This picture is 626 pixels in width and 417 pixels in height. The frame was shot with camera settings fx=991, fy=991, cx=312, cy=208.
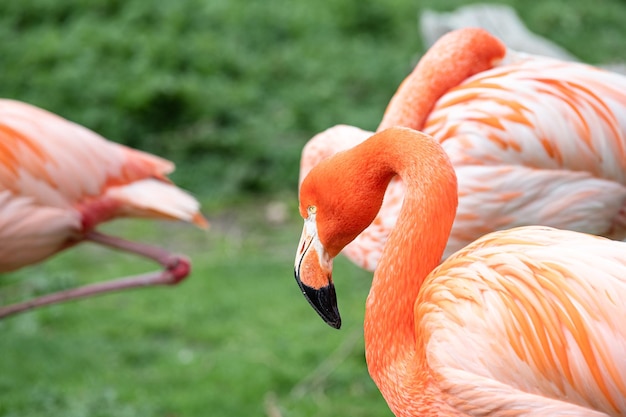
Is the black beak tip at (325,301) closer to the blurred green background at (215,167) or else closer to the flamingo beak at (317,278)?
the flamingo beak at (317,278)

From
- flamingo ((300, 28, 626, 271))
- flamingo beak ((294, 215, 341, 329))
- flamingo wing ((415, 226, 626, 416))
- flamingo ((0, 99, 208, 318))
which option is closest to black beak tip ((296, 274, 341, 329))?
flamingo beak ((294, 215, 341, 329))

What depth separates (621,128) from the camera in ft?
11.0

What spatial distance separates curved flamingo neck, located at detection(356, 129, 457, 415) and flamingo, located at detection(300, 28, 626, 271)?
0.66 metres

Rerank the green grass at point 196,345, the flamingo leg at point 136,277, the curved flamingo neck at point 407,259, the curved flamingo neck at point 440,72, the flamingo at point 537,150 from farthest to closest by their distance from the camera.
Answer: the green grass at point 196,345 → the flamingo leg at point 136,277 → the curved flamingo neck at point 440,72 → the flamingo at point 537,150 → the curved flamingo neck at point 407,259

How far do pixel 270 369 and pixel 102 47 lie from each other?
3.66m

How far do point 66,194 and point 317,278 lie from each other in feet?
6.04

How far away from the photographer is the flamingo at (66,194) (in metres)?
4.14

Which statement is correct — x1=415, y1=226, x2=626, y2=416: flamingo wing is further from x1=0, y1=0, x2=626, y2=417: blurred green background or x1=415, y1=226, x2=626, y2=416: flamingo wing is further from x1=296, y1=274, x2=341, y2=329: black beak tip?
x1=0, y1=0, x2=626, y2=417: blurred green background

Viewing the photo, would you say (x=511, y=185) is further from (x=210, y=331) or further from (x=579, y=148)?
(x=210, y=331)

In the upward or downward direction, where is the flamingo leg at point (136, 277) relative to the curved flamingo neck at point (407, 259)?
downward

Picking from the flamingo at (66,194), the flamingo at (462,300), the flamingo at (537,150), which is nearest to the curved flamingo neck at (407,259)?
the flamingo at (462,300)

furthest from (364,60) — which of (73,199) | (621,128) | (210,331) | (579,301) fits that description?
(579,301)

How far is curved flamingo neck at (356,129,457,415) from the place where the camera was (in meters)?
2.65

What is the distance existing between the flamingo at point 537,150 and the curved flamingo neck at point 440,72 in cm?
11
